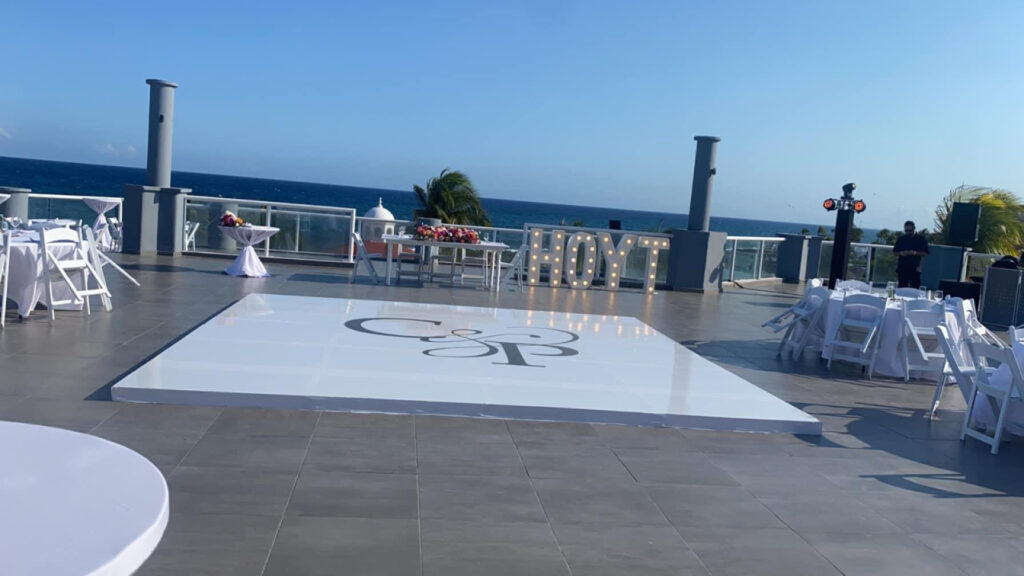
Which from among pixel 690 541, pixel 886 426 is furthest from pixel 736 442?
pixel 690 541

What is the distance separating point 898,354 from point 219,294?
24.4ft

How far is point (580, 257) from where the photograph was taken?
14500mm

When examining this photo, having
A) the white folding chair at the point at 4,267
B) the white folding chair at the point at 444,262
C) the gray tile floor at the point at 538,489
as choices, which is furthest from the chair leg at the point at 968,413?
the white folding chair at the point at 4,267

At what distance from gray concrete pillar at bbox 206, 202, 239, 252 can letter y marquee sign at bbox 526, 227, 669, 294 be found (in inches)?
204

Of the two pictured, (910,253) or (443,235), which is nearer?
(443,235)

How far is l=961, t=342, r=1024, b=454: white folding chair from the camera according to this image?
5.63 meters

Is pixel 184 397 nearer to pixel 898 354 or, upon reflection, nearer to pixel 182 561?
pixel 182 561

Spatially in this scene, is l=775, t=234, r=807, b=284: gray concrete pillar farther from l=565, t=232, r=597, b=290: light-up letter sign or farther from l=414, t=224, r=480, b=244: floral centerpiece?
l=414, t=224, r=480, b=244: floral centerpiece

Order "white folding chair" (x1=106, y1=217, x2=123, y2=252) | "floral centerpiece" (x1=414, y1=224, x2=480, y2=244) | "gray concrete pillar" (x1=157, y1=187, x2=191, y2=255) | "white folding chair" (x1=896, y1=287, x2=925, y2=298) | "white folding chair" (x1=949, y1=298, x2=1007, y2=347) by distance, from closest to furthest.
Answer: "white folding chair" (x1=949, y1=298, x2=1007, y2=347)
"white folding chair" (x1=896, y1=287, x2=925, y2=298)
"floral centerpiece" (x1=414, y1=224, x2=480, y2=244)
"gray concrete pillar" (x1=157, y1=187, x2=191, y2=255)
"white folding chair" (x1=106, y1=217, x2=123, y2=252)

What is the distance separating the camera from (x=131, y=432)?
4.73 meters

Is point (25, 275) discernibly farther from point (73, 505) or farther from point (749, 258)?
point (749, 258)

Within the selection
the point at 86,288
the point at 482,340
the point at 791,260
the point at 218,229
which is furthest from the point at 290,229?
the point at 791,260

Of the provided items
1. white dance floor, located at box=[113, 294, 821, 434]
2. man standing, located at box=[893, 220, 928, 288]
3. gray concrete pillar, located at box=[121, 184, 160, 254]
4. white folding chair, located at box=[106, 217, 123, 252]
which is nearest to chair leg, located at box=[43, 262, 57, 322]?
white dance floor, located at box=[113, 294, 821, 434]

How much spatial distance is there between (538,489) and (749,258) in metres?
13.4
